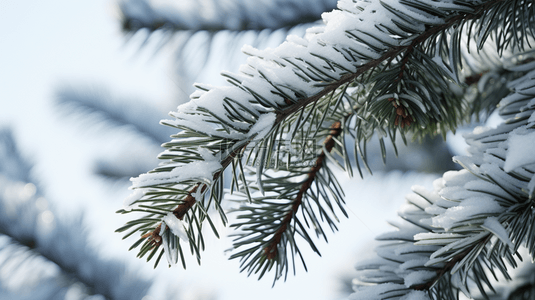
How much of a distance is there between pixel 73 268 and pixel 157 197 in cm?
64

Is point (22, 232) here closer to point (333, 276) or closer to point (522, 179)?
point (333, 276)

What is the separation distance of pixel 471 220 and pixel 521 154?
0.14 ft

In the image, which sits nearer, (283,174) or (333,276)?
(283,174)

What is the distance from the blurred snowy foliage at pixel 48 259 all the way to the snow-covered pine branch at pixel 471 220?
2.08 feet

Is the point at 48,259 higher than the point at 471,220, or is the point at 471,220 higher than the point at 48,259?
the point at 48,259

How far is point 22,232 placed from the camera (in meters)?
0.66

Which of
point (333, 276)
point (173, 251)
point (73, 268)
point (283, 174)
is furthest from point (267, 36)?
point (73, 268)

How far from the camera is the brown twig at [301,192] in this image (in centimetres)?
26

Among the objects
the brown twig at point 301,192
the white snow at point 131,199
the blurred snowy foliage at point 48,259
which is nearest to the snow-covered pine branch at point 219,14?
the brown twig at point 301,192

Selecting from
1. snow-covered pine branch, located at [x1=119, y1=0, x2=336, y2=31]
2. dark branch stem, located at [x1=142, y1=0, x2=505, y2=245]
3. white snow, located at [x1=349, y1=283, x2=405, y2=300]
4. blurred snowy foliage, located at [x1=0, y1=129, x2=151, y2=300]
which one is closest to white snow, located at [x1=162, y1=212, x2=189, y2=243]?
dark branch stem, located at [x1=142, y1=0, x2=505, y2=245]

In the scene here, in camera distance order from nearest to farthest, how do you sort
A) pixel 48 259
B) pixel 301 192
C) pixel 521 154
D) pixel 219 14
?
pixel 521 154 < pixel 301 192 < pixel 219 14 < pixel 48 259

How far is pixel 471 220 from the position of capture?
163mm

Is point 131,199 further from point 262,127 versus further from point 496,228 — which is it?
point 496,228

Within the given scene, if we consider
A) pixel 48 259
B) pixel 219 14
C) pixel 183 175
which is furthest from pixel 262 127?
pixel 48 259
